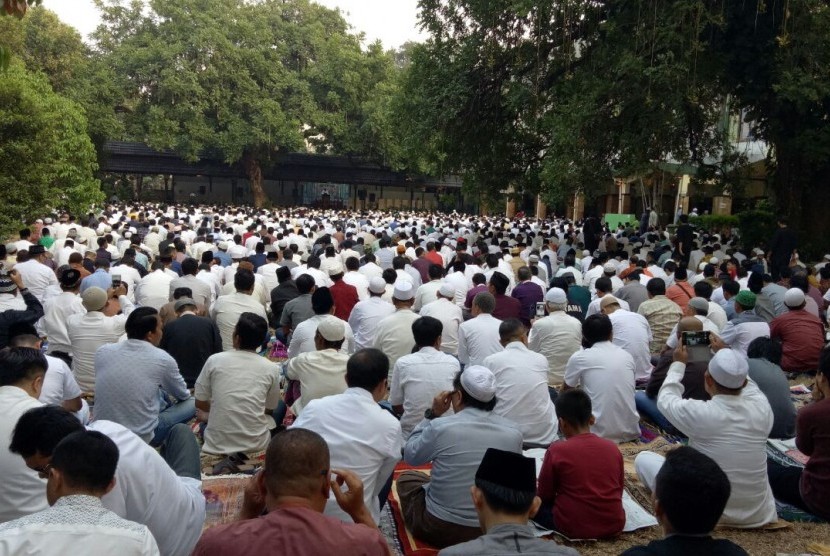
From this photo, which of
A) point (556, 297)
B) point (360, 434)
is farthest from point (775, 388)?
point (360, 434)

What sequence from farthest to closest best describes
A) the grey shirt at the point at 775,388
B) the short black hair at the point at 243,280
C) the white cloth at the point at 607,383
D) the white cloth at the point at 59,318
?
1. the short black hair at the point at 243,280
2. the white cloth at the point at 59,318
3. the grey shirt at the point at 775,388
4. the white cloth at the point at 607,383

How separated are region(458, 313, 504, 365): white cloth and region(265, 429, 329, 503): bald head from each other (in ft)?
13.2

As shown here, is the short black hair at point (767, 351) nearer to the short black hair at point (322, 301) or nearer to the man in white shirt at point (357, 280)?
the short black hair at point (322, 301)

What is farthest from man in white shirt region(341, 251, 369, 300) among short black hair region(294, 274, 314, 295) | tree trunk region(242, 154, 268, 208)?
tree trunk region(242, 154, 268, 208)

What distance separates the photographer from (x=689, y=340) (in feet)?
17.6

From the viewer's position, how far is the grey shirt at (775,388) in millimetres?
5602

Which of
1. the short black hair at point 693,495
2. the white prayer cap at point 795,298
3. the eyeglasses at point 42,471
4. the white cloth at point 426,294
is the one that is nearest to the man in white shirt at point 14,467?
the eyeglasses at point 42,471

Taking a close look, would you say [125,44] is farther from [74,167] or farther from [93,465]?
[93,465]

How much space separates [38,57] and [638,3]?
28.8 m

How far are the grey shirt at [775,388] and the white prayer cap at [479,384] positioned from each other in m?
2.74

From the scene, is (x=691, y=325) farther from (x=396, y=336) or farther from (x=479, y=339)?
(x=396, y=336)

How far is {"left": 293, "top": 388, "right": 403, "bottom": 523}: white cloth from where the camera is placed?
3562 millimetres

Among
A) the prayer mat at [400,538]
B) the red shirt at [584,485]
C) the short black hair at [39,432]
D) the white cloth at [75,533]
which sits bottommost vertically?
the prayer mat at [400,538]

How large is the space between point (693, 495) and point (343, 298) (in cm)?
671
